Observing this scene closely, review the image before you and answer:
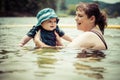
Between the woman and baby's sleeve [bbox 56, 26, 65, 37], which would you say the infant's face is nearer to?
baby's sleeve [bbox 56, 26, 65, 37]

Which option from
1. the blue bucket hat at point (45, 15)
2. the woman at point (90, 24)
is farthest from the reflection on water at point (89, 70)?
the blue bucket hat at point (45, 15)

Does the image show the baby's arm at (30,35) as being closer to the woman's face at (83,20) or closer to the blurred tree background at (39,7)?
the blurred tree background at (39,7)

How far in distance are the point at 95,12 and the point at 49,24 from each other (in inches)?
11.1

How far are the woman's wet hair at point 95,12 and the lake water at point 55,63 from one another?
0.15 metres

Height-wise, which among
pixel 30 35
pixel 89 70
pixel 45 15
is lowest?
pixel 89 70

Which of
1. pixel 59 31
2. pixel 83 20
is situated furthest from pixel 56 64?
pixel 59 31

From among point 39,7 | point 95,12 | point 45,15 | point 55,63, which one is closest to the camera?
point 55,63

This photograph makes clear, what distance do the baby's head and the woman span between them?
161 millimetres

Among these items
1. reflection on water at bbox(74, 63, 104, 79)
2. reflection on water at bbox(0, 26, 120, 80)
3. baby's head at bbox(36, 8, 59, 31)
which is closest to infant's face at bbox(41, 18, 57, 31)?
baby's head at bbox(36, 8, 59, 31)

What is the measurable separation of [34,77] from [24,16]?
743 mm

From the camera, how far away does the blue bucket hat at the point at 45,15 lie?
5.80 ft

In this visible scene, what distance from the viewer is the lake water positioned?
4.10ft

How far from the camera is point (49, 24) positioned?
179cm

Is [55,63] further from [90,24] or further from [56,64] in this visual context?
[90,24]
